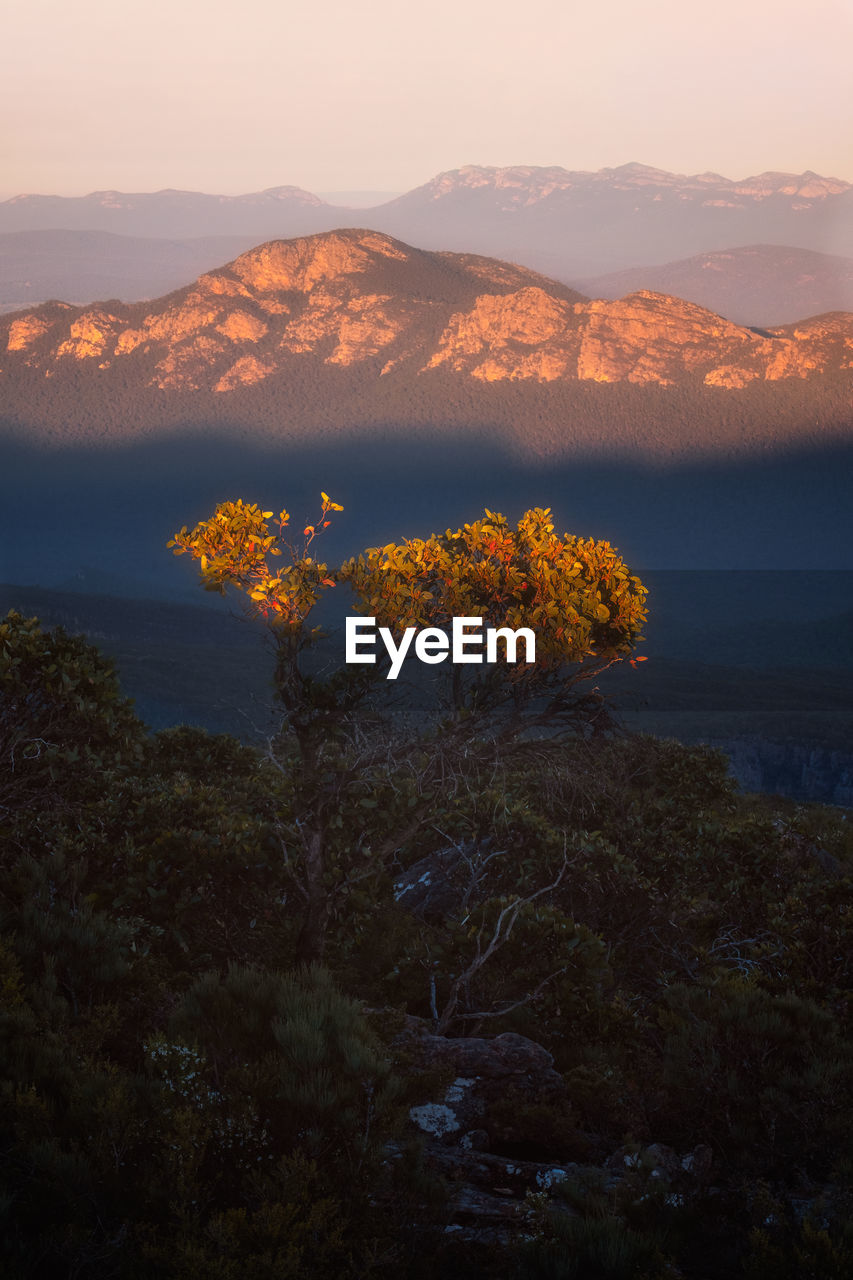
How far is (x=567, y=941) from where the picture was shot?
11008 millimetres

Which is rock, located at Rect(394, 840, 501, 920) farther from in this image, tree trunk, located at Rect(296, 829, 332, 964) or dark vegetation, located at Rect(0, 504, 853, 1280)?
tree trunk, located at Rect(296, 829, 332, 964)

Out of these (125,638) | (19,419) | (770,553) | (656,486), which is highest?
(19,419)

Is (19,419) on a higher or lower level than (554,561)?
higher

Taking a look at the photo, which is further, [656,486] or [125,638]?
[656,486]

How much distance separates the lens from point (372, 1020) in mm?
8836

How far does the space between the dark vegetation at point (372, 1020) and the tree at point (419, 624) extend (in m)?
0.10

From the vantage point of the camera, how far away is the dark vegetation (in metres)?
5.79

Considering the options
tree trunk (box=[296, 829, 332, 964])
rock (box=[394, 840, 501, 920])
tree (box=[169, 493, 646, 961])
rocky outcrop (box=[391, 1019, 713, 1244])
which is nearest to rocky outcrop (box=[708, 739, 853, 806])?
rock (box=[394, 840, 501, 920])

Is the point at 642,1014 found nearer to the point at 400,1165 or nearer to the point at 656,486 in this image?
the point at 400,1165

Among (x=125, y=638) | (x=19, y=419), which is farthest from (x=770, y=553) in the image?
(x=19, y=419)

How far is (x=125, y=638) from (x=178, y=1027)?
117 m

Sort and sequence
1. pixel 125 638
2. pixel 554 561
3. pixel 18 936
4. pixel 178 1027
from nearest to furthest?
1. pixel 178 1027
2. pixel 18 936
3. pixel 554 561
4. pixel 125 638

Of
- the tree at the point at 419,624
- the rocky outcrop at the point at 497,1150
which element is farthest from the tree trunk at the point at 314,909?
the rocky outcrop at the point at 497,1150

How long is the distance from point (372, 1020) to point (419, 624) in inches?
152
